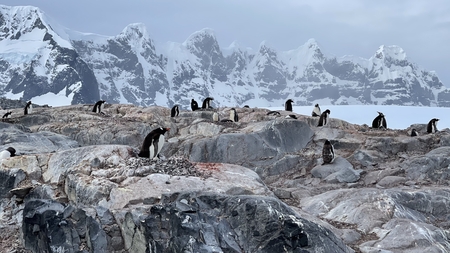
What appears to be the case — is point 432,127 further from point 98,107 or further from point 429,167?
point 98,107

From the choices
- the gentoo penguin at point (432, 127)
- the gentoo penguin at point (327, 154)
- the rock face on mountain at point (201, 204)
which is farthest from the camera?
the gentoo penguin at point (432, 127)

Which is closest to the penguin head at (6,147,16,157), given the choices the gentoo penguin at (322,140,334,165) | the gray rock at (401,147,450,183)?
the gentoo penguin at (322,140,334,165)

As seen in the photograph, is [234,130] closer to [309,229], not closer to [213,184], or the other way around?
[213,184]

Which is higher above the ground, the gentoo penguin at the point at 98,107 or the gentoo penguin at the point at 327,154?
the gentoo penguin at the point at 98,107

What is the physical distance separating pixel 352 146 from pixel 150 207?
1385 cm

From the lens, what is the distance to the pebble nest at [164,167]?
1103 cm

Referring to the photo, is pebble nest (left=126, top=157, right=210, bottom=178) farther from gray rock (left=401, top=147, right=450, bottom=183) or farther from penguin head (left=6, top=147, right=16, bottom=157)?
gray rock (left=401, top=147, right=450, bottom=183)

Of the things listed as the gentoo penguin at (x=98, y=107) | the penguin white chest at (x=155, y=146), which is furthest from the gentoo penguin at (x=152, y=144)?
the gentoo penguin at (x=98, y=107)

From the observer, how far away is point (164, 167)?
36.8ft

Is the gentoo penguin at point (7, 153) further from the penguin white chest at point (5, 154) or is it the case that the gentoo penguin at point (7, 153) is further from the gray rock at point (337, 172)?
the gray rock at point (337, 172)

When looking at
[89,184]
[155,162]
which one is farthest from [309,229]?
[89,184]

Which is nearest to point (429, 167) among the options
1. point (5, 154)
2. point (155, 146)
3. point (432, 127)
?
point (432, 127)

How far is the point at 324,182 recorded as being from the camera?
679 inches

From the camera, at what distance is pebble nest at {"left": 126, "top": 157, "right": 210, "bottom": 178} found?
1103 cm
